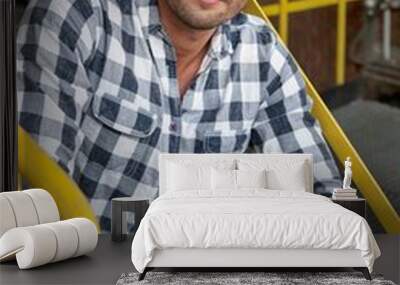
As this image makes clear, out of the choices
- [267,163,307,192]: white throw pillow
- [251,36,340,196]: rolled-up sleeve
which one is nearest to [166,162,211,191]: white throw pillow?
[267,163,307,192]: white throw pillow

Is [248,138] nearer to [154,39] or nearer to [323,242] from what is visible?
[154,39]

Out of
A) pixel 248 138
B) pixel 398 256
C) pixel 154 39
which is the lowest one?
pixel 398 256

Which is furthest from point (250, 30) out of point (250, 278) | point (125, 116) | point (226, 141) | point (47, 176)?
point (250, 278)

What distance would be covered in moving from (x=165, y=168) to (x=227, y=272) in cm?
162

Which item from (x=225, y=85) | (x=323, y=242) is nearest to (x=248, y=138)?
(x=225, y=85)

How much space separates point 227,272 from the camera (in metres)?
4.88

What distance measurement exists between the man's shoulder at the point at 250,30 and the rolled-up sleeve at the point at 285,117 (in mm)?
93

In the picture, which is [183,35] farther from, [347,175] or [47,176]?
[347,175]

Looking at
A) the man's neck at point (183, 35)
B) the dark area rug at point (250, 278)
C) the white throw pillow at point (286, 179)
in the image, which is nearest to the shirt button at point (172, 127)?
the man's neck at point (183, 35)

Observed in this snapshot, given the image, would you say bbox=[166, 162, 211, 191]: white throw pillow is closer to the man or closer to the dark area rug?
the man

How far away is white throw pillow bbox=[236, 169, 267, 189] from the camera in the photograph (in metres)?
6.02

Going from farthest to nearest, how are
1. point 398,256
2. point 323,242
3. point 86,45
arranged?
point 86,45
point 398,256
point 323,242

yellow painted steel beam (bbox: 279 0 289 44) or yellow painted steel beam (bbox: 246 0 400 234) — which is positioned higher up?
yellow painted steel beam (bbox: 279 0 289 44)

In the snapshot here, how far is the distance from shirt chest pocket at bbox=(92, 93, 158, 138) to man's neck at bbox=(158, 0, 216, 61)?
599mm
